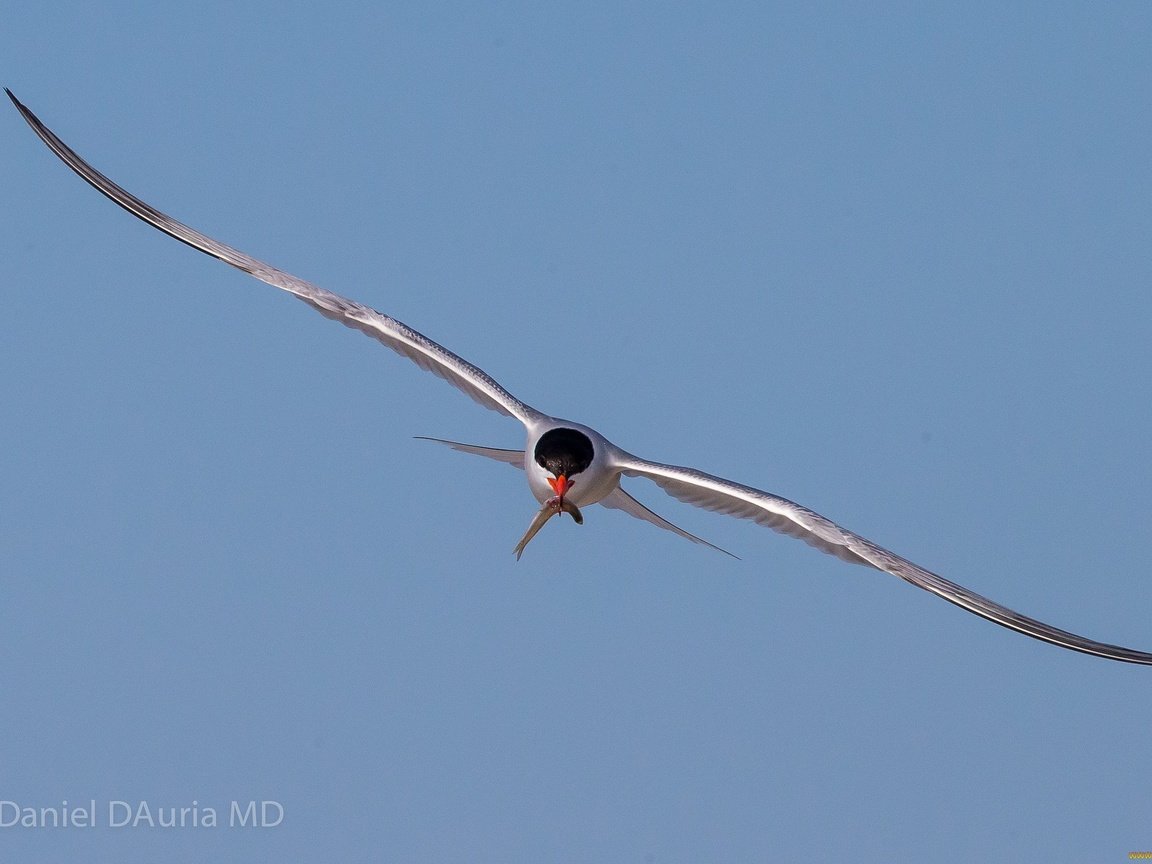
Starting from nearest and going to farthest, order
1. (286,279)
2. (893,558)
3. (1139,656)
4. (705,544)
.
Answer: (1139,656) → (893,558) → (705,544) → (286,279)

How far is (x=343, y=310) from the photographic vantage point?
63.6 ft

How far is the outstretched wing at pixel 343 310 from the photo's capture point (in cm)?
1912

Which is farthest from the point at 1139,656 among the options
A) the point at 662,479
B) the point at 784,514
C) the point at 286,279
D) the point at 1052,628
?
the point at 286,279

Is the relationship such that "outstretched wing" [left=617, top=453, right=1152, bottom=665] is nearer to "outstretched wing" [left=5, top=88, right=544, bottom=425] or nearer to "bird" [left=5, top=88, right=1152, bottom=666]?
"bird" [left=5, top=88, right=1152, bottom=666]

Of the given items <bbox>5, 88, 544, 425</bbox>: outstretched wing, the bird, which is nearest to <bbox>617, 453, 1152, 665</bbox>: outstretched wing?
the bird

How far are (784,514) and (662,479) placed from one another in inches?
70.7

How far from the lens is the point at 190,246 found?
63.2ft

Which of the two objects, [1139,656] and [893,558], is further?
[893,558]

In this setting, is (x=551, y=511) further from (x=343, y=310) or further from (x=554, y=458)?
(x=343, y=310)

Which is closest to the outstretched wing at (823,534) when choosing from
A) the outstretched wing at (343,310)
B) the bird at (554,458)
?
the bird at (554,458)

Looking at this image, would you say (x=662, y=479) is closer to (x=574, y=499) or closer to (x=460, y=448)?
(x=574, y=499)

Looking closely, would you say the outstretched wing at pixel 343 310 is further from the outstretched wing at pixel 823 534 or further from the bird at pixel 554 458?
the outstretched wing at pixel 823 534

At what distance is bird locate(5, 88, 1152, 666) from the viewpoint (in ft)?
56.7

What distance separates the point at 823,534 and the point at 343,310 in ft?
19.1
